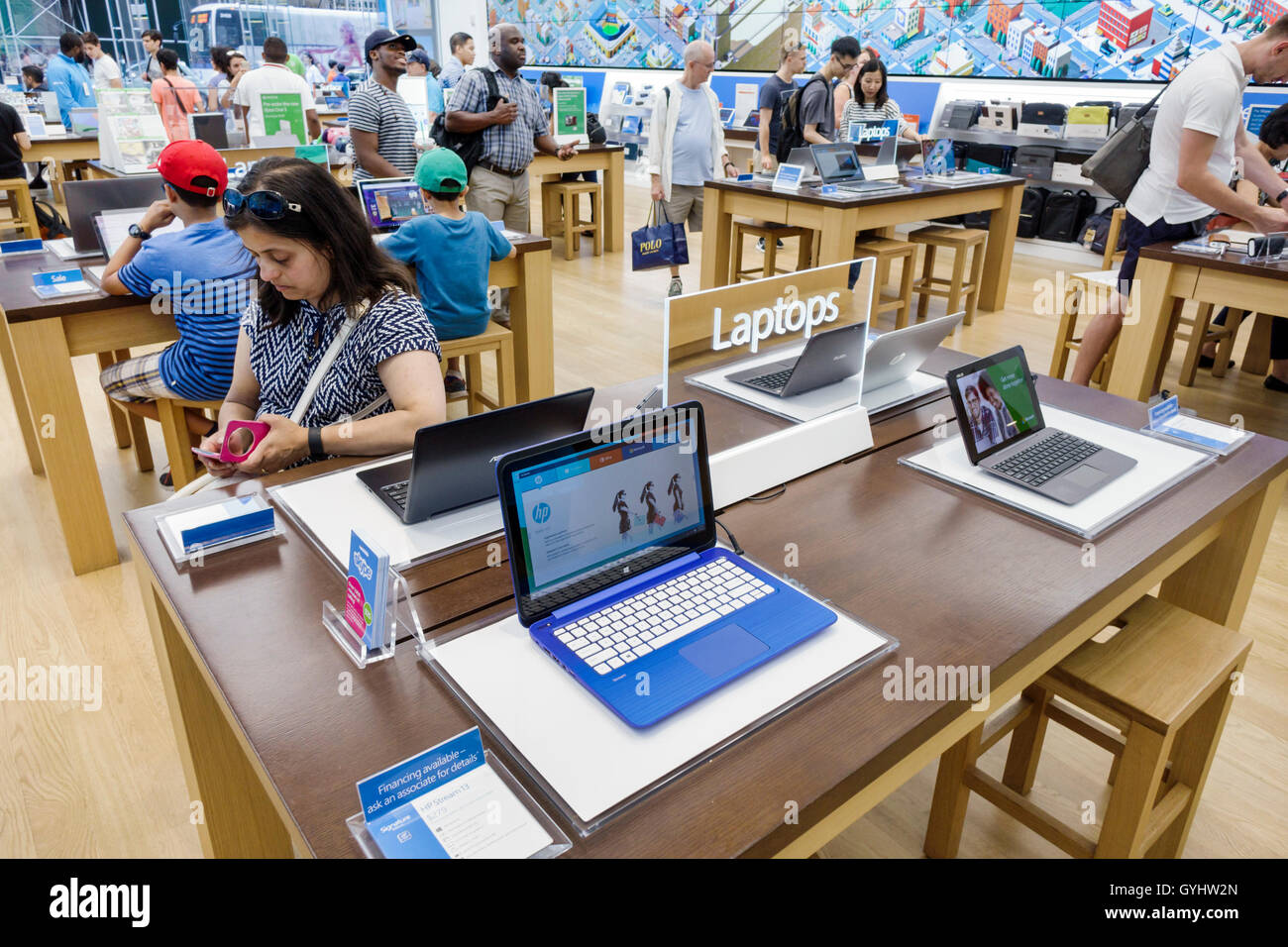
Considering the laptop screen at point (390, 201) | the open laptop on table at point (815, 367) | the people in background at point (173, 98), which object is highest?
the people in background at point (173, 98)

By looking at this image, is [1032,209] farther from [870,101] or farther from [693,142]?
[693,142]

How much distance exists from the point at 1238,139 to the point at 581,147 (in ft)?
14.5

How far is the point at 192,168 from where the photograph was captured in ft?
7.99

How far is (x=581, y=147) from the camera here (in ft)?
21.9

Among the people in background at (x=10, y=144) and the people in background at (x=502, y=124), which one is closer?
the people in background at (x=502, y=124)

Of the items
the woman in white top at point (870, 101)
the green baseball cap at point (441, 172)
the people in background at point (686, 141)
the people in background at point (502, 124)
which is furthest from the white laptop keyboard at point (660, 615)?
the woman in white top at point (870, 101)

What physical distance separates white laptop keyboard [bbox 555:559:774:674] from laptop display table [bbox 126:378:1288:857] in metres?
0.12

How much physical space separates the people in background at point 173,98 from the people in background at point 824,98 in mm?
3849

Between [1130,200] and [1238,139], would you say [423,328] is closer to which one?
[1130,200]

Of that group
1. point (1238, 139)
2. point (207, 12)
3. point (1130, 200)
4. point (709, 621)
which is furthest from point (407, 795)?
point (207, 12)

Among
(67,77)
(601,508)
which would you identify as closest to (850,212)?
(601,508)

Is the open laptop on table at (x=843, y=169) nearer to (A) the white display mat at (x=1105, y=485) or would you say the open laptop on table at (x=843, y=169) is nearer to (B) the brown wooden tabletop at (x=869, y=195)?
(B) the brown wooden tabletop at (x=869, y=195)

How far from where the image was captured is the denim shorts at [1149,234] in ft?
11.4

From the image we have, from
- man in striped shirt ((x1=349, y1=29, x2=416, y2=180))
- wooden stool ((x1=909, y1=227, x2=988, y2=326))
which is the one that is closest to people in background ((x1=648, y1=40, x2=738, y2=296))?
wooden stool ((x1=909, y1=227, x2=988, y2=326))
